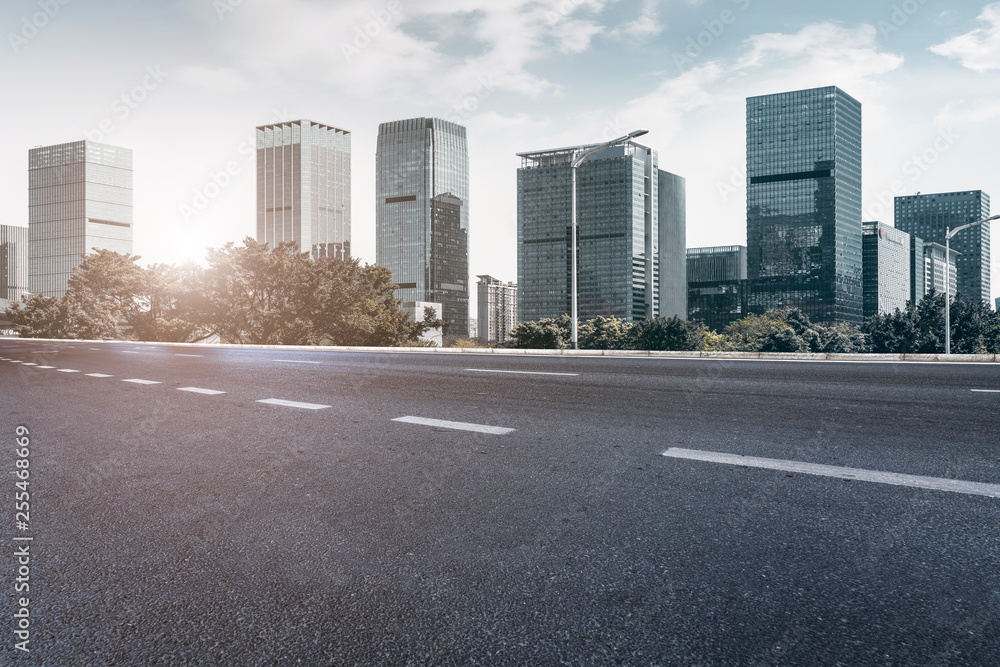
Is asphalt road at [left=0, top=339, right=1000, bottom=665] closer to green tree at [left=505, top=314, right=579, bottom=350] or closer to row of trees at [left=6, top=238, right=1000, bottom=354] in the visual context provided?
row of trees at [left=6, top=238, right=1000, bottom=354]

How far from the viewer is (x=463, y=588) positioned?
6.44 feet

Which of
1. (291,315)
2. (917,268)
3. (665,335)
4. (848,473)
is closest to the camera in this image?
(848,473)

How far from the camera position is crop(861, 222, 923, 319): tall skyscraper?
562 feet

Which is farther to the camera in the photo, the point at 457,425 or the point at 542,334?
the point at 542,334

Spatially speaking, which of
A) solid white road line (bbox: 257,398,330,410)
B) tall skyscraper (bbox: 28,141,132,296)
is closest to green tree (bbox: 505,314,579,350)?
solid white road line (bbox: 257,398,330,410)

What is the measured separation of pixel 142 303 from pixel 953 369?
171ft

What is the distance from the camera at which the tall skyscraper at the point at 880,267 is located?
6742 inches

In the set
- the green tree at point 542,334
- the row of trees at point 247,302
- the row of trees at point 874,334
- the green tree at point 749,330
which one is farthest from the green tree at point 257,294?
the green tree at point 749,330

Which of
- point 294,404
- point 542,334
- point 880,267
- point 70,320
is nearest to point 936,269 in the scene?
point 880,267

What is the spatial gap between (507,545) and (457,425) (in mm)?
2759

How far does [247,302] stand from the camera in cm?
3719

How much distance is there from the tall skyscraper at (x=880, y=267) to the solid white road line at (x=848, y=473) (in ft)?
624

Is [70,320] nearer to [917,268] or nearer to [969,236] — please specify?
[969,236]

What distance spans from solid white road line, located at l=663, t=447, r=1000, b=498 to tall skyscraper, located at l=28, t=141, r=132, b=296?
7193 inches
